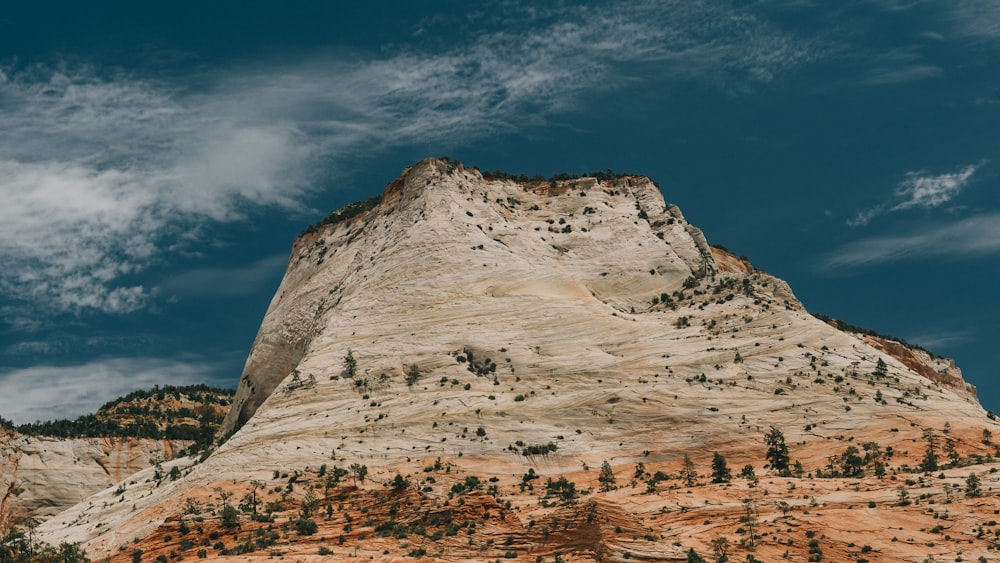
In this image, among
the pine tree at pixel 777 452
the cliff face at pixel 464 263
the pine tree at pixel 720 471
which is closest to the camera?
the pine tree at pixel 720 471

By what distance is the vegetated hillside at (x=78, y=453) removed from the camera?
94438 millimetres

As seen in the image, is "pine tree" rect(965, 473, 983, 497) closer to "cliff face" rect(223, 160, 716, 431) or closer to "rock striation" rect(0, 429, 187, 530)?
"cliff face" rect(223, 160, 716, 431)

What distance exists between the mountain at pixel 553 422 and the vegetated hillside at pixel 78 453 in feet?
40.2

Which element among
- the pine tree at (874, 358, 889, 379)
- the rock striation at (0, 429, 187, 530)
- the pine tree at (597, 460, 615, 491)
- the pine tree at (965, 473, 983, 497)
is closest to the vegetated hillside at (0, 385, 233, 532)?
the rock striation at (0, 429, 187, 530)

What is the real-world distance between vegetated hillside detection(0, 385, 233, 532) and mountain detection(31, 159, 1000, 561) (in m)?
12.2

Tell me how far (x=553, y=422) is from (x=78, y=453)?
172 feet

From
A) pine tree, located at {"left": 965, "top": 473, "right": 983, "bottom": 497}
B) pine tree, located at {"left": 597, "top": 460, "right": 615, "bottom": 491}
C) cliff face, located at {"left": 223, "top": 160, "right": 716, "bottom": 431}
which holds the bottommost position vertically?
pine tree, located at {"left": 965, "top": 473, "right": 983, "bottom": 497}

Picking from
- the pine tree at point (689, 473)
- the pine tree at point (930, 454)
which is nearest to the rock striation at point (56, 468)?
the pine tree at point (689, 473)

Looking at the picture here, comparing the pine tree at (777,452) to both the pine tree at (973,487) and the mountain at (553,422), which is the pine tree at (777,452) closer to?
the mountain at (553,422)

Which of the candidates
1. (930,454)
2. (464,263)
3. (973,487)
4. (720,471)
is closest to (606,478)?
(720,471)

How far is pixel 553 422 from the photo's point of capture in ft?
220

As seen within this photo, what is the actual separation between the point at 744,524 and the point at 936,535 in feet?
26.0

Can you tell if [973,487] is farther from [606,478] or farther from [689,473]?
[606,478]

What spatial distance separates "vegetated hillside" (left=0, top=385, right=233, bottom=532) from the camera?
94.4 meters
